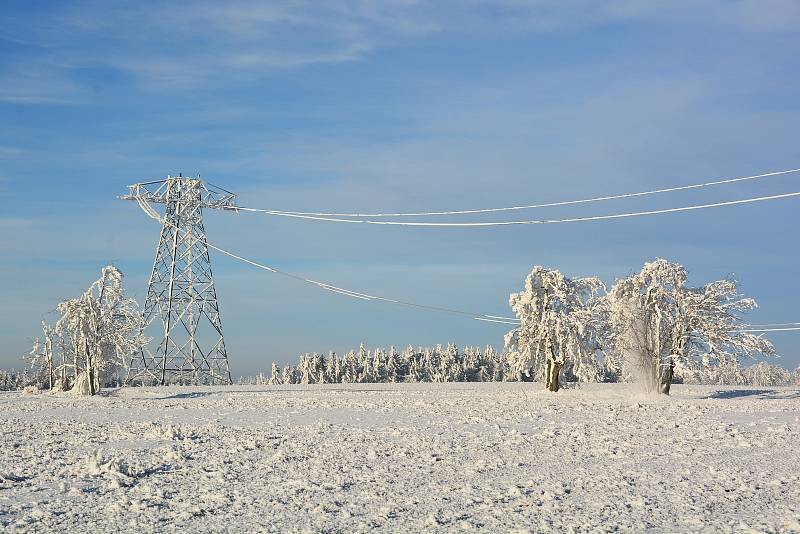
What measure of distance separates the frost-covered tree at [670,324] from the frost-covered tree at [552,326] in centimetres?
274

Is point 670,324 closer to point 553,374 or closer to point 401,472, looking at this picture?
point 553,374

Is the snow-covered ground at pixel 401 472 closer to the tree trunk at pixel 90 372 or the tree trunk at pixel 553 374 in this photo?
the tree trunk at pixel 90 372

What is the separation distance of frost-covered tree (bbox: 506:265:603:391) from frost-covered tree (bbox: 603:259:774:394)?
274 centimetres

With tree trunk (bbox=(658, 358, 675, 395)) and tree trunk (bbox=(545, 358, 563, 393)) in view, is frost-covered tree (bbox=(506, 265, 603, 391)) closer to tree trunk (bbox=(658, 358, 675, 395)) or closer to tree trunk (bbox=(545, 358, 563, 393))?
tree trunk (bbox=(545, 358, 563, 393))

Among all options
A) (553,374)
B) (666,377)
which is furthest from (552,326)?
(666,377)

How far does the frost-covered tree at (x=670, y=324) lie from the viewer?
40281 millimetres

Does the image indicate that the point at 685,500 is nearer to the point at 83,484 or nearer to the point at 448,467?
the point at 448,467

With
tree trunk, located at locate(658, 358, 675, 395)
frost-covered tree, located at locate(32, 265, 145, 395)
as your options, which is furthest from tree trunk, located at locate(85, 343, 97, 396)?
tree trunk, located at locate(658, 358, 675, 395)

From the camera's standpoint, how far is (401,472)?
16.1 meters

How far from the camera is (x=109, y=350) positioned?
4438cm

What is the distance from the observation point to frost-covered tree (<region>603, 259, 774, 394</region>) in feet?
132

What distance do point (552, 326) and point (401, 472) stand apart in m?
29.9

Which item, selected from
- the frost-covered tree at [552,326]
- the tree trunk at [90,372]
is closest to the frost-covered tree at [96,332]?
the tree trunk at [90,372]

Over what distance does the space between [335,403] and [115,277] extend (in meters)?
15.5
